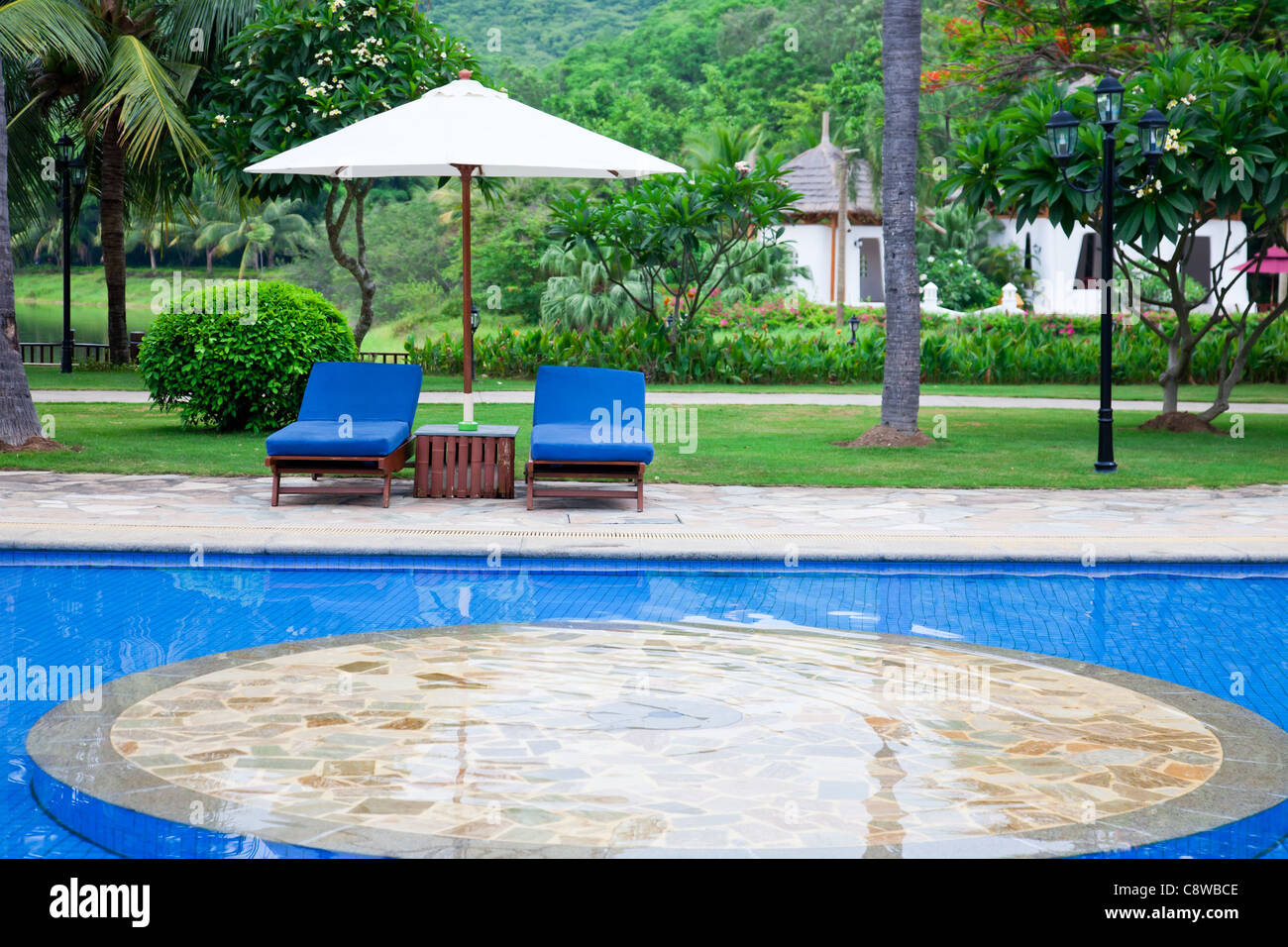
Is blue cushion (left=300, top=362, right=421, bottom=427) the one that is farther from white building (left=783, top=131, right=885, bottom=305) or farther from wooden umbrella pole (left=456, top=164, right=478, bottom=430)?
white building (left=783, top=131, right=885, bottom=305)

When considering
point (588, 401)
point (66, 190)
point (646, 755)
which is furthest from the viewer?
point (66, 190)

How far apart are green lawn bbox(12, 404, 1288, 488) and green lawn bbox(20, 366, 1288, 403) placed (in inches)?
137

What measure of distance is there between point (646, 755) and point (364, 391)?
6787 mm

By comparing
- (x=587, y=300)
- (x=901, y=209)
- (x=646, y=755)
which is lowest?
(x=646, y=755)

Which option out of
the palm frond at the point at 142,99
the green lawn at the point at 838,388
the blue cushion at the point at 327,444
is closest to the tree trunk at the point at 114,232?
the green lawn at the point at 838,388

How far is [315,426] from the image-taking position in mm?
10328

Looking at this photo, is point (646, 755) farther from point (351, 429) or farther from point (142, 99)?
point (142, 99)

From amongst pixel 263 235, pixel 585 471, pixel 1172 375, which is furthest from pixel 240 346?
pixel 263 235

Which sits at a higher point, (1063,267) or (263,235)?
(263,235)

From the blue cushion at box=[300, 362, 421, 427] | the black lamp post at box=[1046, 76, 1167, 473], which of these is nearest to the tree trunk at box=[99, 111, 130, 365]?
the blue cushion at box=[300, 362, 421, 427]

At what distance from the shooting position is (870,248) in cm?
4531

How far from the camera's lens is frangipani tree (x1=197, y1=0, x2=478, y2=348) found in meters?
19.9

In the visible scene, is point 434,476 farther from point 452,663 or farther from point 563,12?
point 563,12
